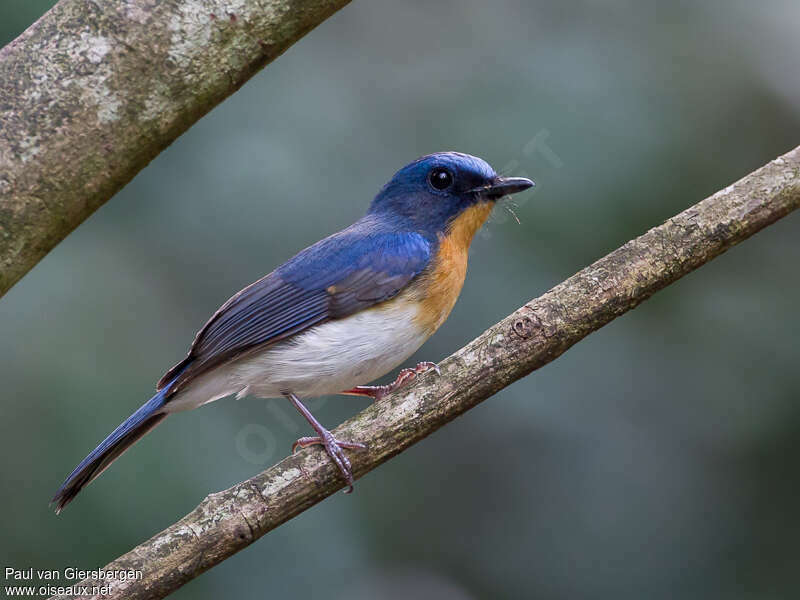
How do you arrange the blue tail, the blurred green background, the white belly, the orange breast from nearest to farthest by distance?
the blue tail < the white belly < the orange breast < the blurred green background

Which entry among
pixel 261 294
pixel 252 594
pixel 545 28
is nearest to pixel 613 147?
pixel 545 28

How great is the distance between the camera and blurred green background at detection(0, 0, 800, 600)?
11.5 ft

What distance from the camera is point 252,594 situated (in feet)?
11.8

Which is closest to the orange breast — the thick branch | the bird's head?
the bird's head

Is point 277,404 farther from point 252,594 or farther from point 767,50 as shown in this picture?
point 767,50

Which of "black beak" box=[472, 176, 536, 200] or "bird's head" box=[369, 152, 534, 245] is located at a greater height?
"bird's head" box=[369, 152, 534, 245]

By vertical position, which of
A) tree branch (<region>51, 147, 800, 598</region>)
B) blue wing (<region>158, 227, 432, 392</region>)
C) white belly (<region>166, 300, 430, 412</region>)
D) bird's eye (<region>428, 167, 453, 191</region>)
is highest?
bird's eye (<region>428, 167, 453, 191</region>)

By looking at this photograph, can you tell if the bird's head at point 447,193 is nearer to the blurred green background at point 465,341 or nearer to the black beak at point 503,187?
the black beak at point 503,187

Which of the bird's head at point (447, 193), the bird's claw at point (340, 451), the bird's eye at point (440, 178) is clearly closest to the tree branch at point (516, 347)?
the bird's claw at point (340, 451)

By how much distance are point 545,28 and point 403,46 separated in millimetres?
717

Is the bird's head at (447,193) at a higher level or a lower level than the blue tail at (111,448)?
higher

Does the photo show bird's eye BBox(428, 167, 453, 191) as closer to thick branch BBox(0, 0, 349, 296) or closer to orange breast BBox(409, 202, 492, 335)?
orange breast BBox(409, 202, 492, 335)

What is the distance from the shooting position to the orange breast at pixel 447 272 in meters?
3.38

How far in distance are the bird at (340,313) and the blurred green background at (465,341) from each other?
0.33 metres
